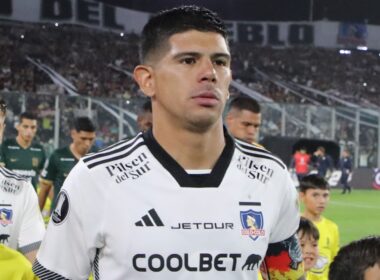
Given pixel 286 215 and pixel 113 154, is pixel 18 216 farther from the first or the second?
pixel 286 215

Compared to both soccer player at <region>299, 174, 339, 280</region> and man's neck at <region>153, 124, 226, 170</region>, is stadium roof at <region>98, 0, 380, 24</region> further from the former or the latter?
man's neck at <region>153, 124, 226, 170</region>

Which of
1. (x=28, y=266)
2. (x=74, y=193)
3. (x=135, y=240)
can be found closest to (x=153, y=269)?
(x=135, y=240)

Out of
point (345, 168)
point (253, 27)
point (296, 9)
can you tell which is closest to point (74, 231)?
point (345, 168)

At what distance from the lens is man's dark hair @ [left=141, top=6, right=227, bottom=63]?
2.20 m

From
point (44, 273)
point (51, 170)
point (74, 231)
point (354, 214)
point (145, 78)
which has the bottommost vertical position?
point (354, 214)

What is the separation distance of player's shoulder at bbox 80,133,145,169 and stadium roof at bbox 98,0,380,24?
119 ft

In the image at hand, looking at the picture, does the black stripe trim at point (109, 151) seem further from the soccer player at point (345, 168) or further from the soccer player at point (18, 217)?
the soccer player at point (345, 168)

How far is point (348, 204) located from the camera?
20125 mm

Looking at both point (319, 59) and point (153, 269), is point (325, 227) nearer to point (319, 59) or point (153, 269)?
point (153, 269)

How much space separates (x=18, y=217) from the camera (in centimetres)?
407

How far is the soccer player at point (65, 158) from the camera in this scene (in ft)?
25.3

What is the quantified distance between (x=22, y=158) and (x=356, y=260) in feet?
24.2

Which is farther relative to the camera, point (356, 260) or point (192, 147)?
point (192, 147)

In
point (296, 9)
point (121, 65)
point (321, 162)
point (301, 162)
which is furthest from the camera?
point (296, 9)
